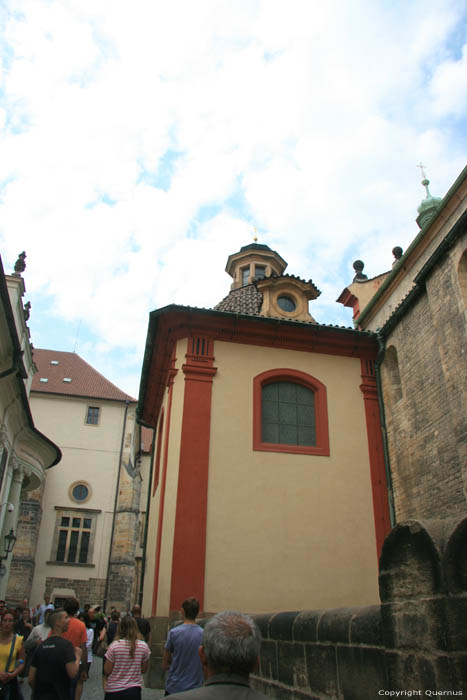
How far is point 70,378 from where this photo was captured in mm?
38844

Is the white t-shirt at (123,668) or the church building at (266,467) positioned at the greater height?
the church building at (266,467)

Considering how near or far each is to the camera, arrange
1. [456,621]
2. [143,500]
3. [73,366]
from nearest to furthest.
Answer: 1. [456,621]
2. [143,500]
3. [73,366]

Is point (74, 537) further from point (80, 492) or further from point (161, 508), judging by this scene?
point (161, 508)

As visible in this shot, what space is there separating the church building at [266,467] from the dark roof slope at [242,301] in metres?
6.26

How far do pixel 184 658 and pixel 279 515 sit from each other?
5825 millimetres

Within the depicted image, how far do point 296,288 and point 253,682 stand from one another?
10.4 m

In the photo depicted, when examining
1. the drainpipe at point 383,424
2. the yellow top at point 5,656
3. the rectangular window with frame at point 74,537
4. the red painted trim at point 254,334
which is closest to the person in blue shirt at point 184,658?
the yellow top at point 5,656

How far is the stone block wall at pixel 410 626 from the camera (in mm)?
3133

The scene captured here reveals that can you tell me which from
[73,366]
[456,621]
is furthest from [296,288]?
[73,366]

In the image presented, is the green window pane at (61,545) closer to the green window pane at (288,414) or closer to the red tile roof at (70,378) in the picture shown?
the red tile roof at (70,378)

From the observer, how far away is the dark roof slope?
19.6 m

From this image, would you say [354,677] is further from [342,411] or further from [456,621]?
[342,411]

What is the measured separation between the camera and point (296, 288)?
15531mm

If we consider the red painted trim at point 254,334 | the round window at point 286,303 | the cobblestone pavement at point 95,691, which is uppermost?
the round window at point 286,303
